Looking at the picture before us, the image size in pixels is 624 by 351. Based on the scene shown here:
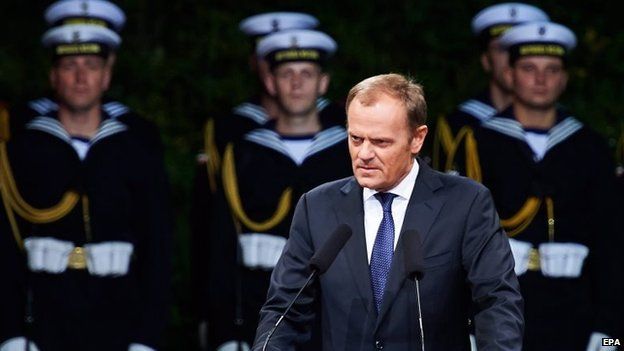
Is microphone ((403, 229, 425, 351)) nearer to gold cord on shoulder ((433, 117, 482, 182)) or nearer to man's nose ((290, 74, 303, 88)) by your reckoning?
gold cord on shoulder ((433, 117, 482, 182))

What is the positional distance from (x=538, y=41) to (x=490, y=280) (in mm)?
3597

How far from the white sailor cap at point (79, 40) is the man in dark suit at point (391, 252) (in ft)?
10.3

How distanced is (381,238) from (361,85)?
1.54 feet

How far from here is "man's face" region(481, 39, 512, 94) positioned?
817 cm

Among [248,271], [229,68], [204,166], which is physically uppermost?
[229,68]

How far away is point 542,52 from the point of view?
7910mm

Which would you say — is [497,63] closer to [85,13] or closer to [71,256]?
[85,13]

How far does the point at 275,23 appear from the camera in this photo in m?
8.66

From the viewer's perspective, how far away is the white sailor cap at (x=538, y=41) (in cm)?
793

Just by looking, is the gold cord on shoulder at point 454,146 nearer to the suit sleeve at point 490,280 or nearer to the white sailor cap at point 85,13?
the white sailor cap at point 85,13

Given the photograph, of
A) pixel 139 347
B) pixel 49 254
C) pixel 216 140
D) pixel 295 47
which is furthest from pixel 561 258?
pixel 49 254

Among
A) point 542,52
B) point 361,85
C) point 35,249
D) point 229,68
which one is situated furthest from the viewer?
point 229,68

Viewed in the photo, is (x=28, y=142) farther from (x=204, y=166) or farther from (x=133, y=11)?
(x=133, y=11)

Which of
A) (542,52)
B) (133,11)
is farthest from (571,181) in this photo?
(133,11)
